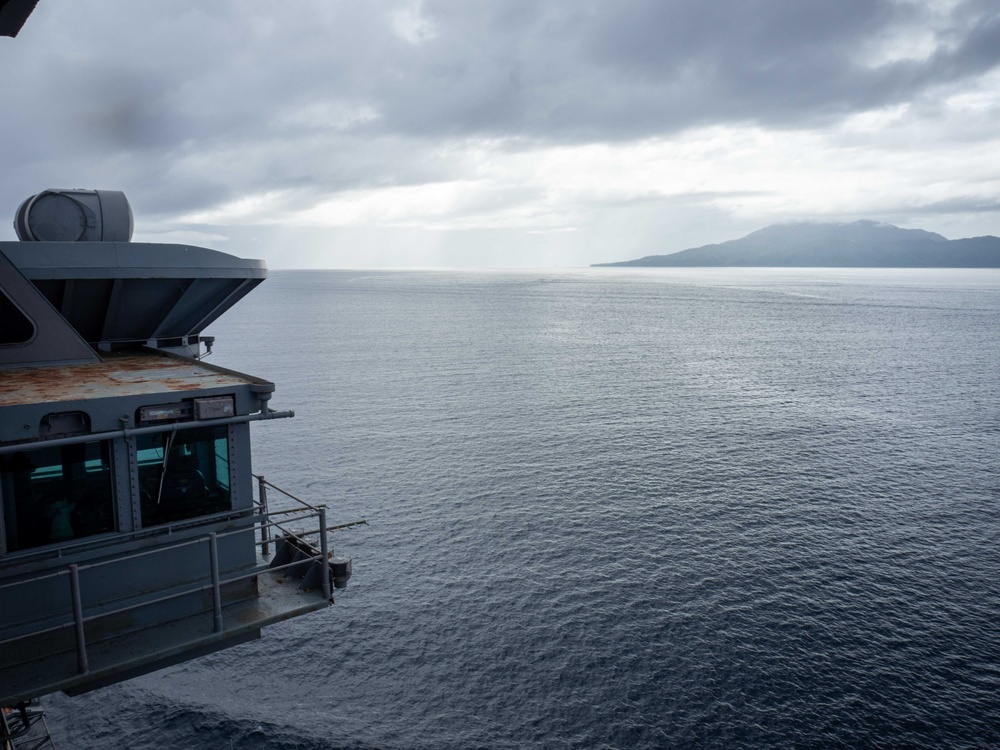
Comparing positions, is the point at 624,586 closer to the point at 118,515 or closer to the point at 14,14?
the point at 118,515

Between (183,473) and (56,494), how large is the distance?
206 cm

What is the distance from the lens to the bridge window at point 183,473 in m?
13.0

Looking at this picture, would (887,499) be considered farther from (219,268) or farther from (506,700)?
(219,268)

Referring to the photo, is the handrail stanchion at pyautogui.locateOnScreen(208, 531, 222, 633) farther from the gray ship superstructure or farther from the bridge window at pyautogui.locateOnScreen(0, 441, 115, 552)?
the bridge window at pyautogui.locateOnScreen(0, 441, 115, 552)

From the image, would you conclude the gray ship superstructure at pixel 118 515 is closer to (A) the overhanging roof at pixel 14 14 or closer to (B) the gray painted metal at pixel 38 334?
(B) the gray painted metal at pixel 38 334

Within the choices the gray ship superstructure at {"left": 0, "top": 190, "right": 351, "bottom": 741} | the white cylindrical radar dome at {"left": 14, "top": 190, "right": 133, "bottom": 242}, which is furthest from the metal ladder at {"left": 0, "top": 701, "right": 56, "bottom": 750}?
the gray ship superstructure at {"left": 0, "top": 190, "right": 351, "bottom": 741}

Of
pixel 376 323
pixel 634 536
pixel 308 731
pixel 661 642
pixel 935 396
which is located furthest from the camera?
pixel 376 323

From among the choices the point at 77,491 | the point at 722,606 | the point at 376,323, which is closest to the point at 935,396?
the point at 722,606

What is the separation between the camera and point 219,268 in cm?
1952

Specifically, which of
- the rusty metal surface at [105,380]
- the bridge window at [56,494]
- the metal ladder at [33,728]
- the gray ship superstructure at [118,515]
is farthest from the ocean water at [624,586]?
the bridge window at [56,494]

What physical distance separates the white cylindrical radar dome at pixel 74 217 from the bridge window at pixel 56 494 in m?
9.40

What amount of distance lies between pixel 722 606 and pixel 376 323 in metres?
146

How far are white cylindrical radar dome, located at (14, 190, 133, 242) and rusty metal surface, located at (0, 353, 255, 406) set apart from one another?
418 centimetres

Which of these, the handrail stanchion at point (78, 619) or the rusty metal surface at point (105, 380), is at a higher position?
the rusty metal surface at point (105, 380)
